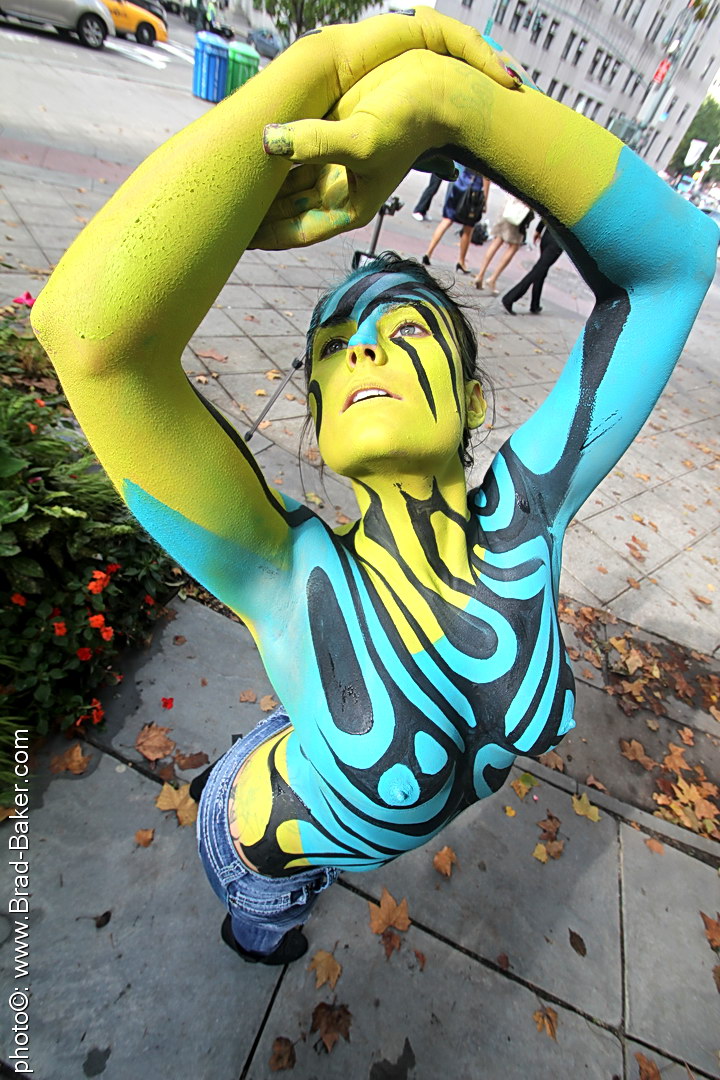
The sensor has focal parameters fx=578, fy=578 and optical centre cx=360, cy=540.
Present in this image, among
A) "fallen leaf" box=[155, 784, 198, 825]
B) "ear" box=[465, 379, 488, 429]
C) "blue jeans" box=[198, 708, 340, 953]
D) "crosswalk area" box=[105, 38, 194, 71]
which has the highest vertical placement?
"ear" box=[465, 379, 488, 429]

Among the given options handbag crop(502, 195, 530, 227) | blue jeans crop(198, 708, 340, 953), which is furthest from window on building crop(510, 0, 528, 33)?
blue jeans crop(198, 708, 340, 953)

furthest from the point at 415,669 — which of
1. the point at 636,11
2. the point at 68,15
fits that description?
the point at 636,11

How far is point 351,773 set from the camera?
115cm

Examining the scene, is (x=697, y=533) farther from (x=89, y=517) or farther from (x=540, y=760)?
(x=89, y=517)

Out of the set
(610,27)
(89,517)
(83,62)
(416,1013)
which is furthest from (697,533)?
(610,27)

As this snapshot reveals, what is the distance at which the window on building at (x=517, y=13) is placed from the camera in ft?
116

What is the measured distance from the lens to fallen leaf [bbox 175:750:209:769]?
235 centimetres

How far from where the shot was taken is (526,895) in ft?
7.52

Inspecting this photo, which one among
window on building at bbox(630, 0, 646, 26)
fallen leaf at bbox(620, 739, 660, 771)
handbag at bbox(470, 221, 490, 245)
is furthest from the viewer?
window on building at bbox(630, 0, 646, 26)

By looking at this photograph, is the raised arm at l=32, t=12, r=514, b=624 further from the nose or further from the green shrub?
the green shrub

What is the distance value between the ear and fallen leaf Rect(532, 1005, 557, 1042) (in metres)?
2.01

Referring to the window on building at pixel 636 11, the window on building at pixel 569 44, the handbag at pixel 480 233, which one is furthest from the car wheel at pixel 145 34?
the window on building at pixel 636 11

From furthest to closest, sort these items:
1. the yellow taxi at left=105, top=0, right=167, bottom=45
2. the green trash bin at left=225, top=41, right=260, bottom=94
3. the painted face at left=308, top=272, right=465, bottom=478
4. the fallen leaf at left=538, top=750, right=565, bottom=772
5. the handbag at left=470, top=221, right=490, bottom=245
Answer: the yellow taxi at left=105, top=0, right=167, bottom=45 < the green trash bin at left=225, top=41, right=260, bottom=94 < the handbag at left=470, top=221, right=490, bottom=245 < the fallen leaf at left=538, top=750, right=565, bottom=772 < the painted face at left=308, top=272, right=465, bottom=478

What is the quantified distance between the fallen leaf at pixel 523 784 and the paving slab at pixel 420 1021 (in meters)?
0.75
